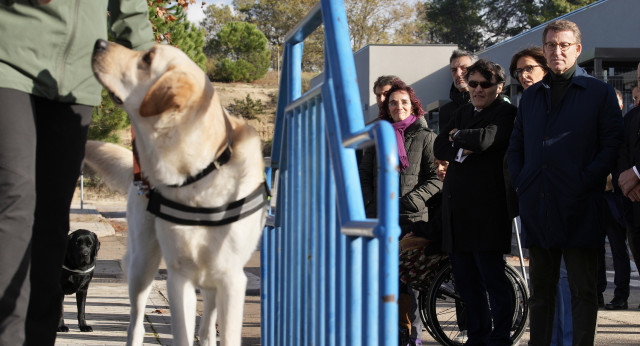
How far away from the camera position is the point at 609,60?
1378cm

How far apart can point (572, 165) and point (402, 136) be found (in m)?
1.60

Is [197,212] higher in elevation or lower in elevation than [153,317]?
higher

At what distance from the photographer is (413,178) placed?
224 inches

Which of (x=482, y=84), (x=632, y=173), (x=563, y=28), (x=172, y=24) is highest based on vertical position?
(x=172, y=24)

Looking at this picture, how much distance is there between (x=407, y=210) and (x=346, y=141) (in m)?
3.29

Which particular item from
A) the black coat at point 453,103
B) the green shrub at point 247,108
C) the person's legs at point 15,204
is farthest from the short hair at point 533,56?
the green shrub at point 247,108

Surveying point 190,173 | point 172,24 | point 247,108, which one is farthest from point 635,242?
point 247,108

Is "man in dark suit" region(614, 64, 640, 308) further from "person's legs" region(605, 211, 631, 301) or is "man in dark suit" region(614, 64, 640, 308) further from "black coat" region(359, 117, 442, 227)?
"person's legs" region(605, 211, 631, 301)

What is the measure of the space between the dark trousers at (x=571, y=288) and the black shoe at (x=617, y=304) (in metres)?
3.12

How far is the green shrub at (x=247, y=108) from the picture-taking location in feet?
153

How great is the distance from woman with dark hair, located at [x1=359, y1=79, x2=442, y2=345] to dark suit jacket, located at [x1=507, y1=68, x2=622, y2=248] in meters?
1.15

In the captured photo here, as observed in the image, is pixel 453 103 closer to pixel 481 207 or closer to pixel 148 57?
pixel 481 207

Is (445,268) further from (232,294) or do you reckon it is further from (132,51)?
(132,51)

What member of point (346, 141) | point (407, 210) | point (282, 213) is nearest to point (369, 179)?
point (407, 210)
